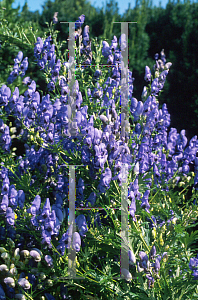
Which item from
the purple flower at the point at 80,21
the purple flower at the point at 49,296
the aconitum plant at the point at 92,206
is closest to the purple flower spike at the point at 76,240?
the aconitum plant at the point at 92,206

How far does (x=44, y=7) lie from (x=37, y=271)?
22.4 feet

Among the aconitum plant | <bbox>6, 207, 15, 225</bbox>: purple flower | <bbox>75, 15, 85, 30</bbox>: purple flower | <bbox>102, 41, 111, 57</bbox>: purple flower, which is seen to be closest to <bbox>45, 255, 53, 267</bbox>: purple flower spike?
the aconitum plant

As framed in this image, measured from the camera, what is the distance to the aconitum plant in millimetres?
1868

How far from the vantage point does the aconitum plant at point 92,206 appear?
1868mm

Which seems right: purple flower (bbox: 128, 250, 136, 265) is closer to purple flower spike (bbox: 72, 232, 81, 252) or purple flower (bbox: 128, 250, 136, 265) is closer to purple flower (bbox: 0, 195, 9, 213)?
Result: purple flower spike (bbox: 72, 232, 81, 252)

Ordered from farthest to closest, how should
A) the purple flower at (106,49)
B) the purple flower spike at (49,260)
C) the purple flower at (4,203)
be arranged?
the purple flower at (106,49), the purple flower at (4,203), the purple flower spike at (49,260)

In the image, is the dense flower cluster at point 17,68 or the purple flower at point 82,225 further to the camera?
the dense flower cluster at point 17,68

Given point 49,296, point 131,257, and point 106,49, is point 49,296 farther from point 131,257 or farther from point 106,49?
point 106,49


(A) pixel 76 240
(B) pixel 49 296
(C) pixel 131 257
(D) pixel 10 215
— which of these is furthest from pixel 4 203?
(C) pixel 131 257

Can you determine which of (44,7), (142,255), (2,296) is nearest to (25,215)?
(2,296)

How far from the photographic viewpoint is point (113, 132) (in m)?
2.03

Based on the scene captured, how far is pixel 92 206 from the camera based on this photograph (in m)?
2.15

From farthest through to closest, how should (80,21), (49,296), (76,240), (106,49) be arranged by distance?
(80,21) → (106,49) → (49,296) → (76,240)

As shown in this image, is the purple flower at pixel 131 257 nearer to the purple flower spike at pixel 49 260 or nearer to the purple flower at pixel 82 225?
the purple flower at pixel 82 225
